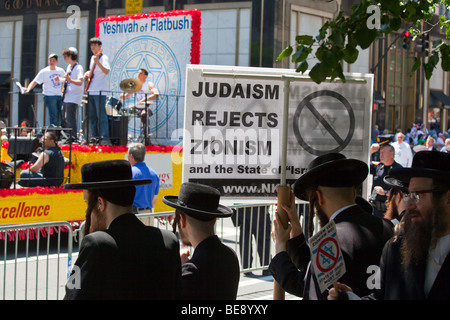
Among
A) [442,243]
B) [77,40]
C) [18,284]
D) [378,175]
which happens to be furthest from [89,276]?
[77,40]

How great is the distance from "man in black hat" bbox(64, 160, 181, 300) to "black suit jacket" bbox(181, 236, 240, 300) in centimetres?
15

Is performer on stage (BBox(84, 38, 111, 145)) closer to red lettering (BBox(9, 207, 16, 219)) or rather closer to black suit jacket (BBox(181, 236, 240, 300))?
red lettering (BBox(9, 207, 16, 219))

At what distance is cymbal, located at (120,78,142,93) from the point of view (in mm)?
13797

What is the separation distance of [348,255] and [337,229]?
16 cm

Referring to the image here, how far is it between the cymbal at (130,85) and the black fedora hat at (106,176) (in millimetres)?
10526

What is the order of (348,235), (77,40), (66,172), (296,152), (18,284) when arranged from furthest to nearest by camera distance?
(77,40) → (66,172) → (18,284) → (296,152) → (348,235)

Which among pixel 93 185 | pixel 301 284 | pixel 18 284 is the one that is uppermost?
pixel 93 185

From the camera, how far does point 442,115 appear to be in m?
45.7

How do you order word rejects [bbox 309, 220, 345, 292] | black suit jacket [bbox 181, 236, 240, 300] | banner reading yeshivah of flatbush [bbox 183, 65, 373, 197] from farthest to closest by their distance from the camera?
banner reading yeshivah of flatbush [bbox 183, 65, 373, 197], black suit jacket [bbox 181, 236, 240, 300], word rejects [bbox 309, 220, 345, 292]

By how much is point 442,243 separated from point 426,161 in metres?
0.50

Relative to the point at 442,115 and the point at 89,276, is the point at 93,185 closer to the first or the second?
the point at 89,276

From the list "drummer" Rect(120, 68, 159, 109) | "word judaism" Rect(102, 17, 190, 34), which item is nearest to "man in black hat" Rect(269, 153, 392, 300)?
"drummer" Rect(120, 68, 159, 109)

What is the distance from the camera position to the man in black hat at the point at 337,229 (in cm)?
320

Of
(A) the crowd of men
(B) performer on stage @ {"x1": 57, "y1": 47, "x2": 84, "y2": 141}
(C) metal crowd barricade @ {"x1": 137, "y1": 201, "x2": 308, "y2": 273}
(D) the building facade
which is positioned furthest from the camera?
(D) the building facade
